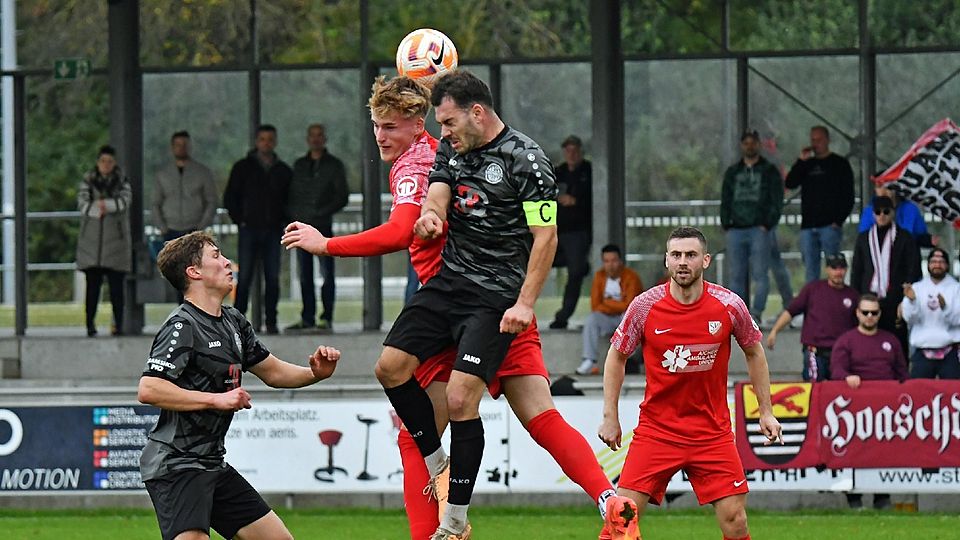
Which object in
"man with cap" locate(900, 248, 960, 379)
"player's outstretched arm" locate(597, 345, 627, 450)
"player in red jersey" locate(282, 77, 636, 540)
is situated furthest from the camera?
"man with cap" locate(900, 248, 960, 379)

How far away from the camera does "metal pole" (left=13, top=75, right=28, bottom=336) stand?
1956 centimetres

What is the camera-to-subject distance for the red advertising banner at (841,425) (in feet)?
47.5

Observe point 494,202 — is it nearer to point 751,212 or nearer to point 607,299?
point 607,299

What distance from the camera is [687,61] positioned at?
19500 mm

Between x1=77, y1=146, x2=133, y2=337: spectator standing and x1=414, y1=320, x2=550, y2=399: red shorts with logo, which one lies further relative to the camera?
x1=77, y1=146, x2=133, y2=337: spectator standing

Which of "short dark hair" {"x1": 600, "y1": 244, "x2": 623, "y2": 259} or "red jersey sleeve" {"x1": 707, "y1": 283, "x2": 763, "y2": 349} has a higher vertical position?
"short dark hair" {"x1": 600, "y1": 244, "x2": 623, "y2": 259}

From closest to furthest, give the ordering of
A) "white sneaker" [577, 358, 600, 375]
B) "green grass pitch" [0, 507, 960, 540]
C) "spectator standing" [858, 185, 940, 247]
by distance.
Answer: "green grass pitch" [0, 507, 960, 540], "spectator standing" [858, 185, 940, 247], "white sneaker" [577, 358, 600, 375]

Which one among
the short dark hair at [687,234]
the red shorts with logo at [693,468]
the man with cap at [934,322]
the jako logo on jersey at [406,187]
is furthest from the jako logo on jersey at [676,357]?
the man with cap at [934,322]

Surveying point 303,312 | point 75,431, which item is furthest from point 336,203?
point 75,431

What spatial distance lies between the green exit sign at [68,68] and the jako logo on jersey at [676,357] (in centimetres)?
1233

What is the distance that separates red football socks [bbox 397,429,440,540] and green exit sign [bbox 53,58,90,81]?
1273 cm

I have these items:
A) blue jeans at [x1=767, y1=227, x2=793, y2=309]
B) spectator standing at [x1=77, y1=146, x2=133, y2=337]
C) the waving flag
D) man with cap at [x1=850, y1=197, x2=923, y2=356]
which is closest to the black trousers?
spectator standing at [x1=77, y1=146, x2=133, y2=337]

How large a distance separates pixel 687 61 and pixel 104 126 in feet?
21.9

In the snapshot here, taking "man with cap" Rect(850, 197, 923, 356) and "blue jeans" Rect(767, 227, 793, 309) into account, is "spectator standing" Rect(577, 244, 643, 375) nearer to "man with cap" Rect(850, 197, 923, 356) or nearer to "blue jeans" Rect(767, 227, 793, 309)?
"blue jeans" Rect(767, 227, 793, 309)
